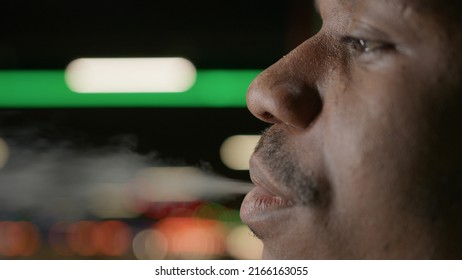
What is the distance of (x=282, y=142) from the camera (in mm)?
642

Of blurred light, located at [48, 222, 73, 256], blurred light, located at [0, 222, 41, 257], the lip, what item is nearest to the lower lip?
the lip

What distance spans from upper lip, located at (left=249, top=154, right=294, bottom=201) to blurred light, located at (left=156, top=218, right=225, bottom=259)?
0.47 meters

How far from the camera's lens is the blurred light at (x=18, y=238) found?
5.16ft

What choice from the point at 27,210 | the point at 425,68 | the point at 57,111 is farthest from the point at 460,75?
the point at 27,210

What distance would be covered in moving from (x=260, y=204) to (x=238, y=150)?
0.42 m

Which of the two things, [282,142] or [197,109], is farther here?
[197,109]

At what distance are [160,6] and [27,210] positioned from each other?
1.96ft

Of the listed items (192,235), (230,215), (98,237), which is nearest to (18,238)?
(98,237)

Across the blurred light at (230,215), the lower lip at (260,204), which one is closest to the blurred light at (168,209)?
the blurred light at (230,215)

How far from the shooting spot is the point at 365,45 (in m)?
0.64

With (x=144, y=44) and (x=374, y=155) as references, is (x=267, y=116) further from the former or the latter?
(x=144, y=44)
